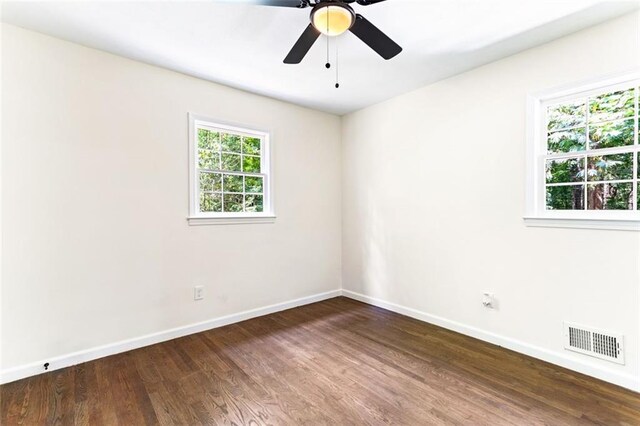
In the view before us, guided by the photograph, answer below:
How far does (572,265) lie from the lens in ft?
7.76

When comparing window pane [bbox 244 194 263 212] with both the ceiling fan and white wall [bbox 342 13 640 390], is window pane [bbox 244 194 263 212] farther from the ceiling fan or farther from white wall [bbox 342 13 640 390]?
the ceiling fan

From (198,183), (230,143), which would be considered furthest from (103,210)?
(230,143)

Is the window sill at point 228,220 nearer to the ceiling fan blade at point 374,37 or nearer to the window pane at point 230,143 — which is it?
the window pane at point 230,143

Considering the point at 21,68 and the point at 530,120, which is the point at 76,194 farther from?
the point at 530,120

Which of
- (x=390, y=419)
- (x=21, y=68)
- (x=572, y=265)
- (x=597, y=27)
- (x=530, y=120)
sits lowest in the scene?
(x=390, y=419)

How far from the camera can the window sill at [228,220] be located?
122 inches

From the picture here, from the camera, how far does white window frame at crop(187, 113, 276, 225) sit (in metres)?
3.10

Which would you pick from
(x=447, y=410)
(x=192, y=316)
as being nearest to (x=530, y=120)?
(x=447, y=410)

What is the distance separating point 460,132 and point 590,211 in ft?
4.18

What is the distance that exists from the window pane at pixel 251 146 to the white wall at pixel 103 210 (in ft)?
0.65

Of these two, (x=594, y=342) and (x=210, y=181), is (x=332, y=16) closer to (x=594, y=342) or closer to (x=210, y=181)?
(x=210, y=181)

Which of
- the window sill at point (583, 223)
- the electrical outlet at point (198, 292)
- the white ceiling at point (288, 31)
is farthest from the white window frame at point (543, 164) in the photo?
the electrical outlet at point (198, 292)

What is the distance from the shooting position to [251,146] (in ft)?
11.9

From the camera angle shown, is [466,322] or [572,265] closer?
[572,265]
